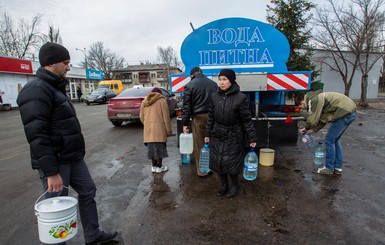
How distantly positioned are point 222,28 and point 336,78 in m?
22.0

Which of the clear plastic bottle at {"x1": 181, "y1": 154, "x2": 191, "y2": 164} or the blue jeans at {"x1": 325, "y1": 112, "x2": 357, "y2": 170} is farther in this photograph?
the clear plastic bottle at {"x1": 181, "y1": 154, "x2": 191, "y2": 164}

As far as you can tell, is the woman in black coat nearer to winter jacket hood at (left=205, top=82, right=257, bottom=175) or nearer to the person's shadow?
winter jacket hood at (left=205, top=82, right=257, bottom=175)

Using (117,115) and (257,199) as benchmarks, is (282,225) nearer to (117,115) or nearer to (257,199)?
(257,199)

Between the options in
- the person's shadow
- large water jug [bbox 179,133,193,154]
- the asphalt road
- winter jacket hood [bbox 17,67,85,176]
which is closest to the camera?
winter jacket hood [bbox 17,67,85,176]

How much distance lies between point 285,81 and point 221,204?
2.50 metres

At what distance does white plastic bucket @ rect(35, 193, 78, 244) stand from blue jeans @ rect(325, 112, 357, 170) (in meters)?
4.02

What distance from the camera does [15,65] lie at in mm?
20922

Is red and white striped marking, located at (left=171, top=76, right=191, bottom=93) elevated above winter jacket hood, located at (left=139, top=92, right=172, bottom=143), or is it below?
above

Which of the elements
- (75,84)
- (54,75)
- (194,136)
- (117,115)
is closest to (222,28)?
(194,136)

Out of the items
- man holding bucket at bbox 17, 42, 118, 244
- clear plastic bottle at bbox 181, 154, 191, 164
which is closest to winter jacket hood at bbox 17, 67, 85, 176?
man holding bucket at bbox 17, 42, 118, 244

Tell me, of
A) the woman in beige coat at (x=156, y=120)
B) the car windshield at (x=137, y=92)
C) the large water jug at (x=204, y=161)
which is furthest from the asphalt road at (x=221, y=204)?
the car windshield at (x=137, y=92)

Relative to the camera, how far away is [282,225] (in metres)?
2.90

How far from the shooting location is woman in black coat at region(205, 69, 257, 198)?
329 cm

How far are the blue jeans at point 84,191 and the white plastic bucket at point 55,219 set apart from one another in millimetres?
159
